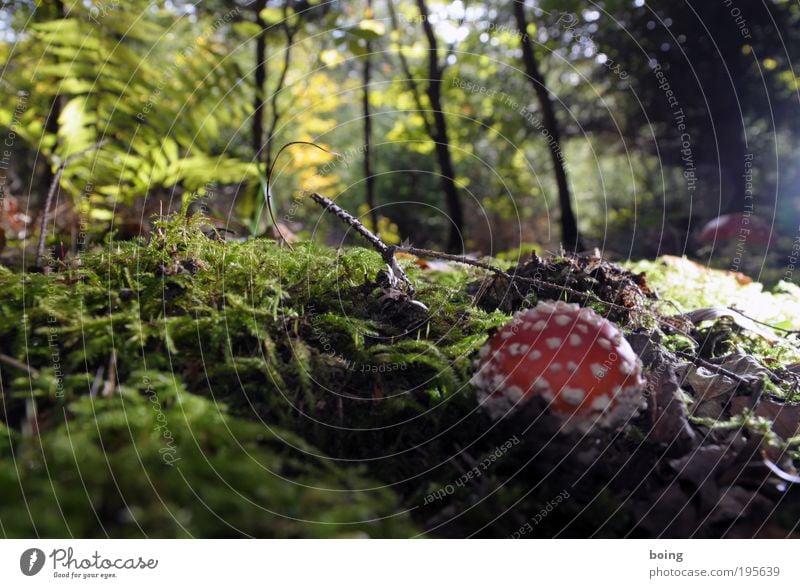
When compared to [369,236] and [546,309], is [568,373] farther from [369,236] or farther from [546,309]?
[369,236]

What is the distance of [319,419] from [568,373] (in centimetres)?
38

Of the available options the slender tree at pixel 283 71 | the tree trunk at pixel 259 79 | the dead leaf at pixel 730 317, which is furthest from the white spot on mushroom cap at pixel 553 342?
the tree trunk at pixel 259 79

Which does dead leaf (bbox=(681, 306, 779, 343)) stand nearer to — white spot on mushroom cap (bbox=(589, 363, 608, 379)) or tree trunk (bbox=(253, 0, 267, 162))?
white spot on mushroom cap (bbox=(589, 363, 608, 379))

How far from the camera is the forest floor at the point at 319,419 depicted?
64 centimetres

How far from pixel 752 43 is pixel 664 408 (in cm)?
388

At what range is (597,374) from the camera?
88 centimetres

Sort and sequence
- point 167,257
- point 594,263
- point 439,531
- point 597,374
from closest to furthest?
point 439,531 < point 597,374 < point 167,257 < point 594,263

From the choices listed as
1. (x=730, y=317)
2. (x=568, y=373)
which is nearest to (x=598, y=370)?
(x=568, y=373)

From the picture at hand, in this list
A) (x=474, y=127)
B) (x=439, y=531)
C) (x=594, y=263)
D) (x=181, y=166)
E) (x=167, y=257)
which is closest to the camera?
(x=439, y=531)

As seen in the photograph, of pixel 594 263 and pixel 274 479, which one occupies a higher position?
pixel 594 263

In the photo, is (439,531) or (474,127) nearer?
(439,531)

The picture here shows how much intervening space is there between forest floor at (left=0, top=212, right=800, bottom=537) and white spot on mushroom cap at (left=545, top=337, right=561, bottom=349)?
114 mm
